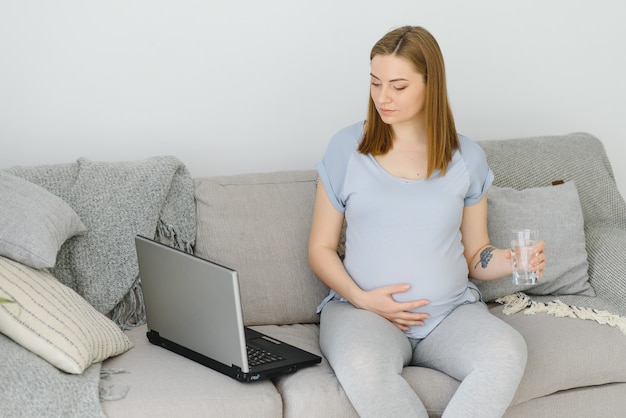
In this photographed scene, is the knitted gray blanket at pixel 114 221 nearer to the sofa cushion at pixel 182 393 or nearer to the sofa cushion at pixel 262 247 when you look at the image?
the sofa cushion at pixel 262 247

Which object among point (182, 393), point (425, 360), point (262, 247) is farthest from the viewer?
point (262, 247)

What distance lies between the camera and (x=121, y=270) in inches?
97.3

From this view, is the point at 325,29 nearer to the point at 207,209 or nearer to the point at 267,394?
the point at 207,209

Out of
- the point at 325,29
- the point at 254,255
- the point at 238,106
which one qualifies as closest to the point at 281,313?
the point at 254,255

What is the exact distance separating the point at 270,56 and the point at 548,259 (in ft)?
3.37

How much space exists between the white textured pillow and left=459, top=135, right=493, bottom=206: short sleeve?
37.5 inches

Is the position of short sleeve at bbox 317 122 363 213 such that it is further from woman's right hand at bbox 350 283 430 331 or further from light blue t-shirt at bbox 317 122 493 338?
woman's right hand at bbox 350 283 430 331

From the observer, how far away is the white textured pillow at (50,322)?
201 centimetres

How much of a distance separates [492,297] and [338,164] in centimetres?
60

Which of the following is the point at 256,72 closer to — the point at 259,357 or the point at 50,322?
the point at 259,357

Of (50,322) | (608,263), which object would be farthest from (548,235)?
(50,322)

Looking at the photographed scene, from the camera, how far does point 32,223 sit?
2209mm

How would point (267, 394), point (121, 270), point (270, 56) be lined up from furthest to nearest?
point (270, 56)
point (121, 270)
point (267, 394)

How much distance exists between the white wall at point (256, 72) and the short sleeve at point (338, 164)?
581 mm
